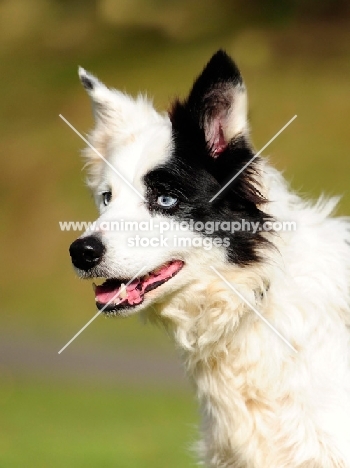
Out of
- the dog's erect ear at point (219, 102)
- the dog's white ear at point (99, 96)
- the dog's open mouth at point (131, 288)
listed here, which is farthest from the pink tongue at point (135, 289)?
the dog's white ear at point (99, 96)

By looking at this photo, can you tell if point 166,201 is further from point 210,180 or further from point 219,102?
point 219,102

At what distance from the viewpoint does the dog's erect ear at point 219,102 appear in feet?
12.2

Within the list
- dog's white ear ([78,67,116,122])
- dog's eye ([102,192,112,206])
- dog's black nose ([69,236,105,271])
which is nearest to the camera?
dog's black nose ([69,236,105,271])

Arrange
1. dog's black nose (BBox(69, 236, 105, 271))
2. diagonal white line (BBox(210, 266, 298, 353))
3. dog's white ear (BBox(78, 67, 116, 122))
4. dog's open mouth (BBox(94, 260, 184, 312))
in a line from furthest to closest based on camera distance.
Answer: dog's white ear (BBox(78, 67, 116, 122)), diagonal white line (BBox(210, 266, 298, 353)), dog's open mouth (BBox(94, 260, 184, 312)), dog's black nose (BBox(69, 236, 105, 271))

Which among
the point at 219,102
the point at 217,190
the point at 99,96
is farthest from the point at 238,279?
the point at 99,96

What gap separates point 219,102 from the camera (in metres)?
3.81

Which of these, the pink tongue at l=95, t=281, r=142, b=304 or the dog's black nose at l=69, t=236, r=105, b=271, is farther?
the pink tongue at l=95, t=281, r=142, b=304

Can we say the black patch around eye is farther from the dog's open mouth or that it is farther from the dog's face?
the dog's open mouth

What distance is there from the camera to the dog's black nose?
3.59 meters

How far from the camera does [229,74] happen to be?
371cm

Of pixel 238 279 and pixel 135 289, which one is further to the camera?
pixel 238 279

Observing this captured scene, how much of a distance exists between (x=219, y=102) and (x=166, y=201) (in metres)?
0.56

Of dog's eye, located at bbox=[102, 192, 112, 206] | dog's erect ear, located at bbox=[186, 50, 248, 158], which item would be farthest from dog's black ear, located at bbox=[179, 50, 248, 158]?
dog's eye, located at bbox=[102, 192, 112, 206]

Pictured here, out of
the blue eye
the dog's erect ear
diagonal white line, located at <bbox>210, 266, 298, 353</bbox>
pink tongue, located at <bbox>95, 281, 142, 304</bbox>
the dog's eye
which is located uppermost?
the dog's erect ear
